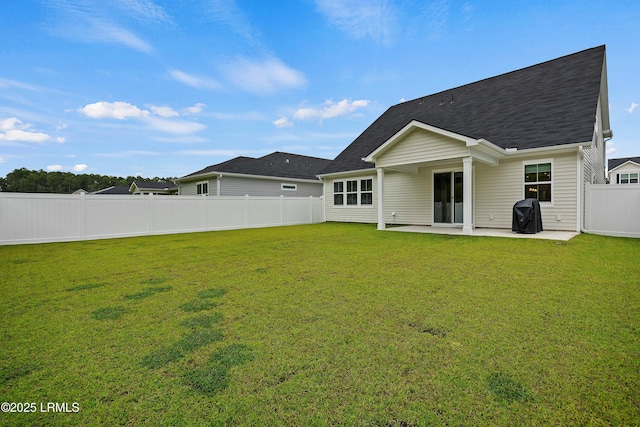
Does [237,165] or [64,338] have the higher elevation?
[237,165]

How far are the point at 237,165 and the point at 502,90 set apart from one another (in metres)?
14.9

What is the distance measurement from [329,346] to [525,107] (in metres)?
13.0

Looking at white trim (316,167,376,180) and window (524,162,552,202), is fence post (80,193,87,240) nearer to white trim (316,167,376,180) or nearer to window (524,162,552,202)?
white trim (316,167,376,180)

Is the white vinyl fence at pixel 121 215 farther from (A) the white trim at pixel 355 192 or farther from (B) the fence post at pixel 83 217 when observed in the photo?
(A) the white trim at pixel 355 192

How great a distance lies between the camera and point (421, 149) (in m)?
9.89

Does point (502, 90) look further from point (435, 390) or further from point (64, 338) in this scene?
point (64, 338)

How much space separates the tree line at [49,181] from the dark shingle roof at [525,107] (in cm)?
4777

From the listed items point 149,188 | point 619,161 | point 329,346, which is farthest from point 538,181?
point 619,161

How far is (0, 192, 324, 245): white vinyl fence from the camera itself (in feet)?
28.5

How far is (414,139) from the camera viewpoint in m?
10.1

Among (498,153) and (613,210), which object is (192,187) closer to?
(498,153)

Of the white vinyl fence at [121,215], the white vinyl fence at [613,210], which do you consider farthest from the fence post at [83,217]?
the white vinyl fence at [613,210]

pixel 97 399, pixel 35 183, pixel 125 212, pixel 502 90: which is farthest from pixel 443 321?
pixel 35 183

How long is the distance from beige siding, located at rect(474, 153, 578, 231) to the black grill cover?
2.58 ft
